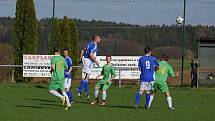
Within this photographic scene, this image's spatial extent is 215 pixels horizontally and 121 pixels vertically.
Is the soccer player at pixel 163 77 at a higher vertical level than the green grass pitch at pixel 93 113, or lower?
higher

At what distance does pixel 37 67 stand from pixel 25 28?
3.50 meters

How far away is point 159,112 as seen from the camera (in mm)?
16438

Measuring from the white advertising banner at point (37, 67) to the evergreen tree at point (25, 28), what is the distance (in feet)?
5.70

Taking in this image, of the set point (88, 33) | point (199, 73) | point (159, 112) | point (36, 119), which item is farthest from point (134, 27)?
point (36, 119)

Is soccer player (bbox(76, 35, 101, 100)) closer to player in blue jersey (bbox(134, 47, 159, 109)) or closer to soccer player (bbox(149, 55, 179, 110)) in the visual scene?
player in blue jersey (bbox(134, 47, 159, 109))

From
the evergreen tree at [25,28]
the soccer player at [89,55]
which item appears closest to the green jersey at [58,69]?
the soccer player at [89,55]

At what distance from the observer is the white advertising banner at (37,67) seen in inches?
1282

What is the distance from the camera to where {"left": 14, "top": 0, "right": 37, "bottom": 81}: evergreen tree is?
34594mm

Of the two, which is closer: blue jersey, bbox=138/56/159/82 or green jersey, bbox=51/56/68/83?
green jersey, bbox=51/56/68/83

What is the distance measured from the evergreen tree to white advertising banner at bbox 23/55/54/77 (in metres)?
1.74

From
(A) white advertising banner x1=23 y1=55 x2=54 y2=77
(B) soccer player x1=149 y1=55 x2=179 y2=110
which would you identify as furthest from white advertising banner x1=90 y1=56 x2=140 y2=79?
(B) soccer player x1=149 y1=55 x2=179 y2=110

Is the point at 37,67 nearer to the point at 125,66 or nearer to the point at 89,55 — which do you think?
the point at 125,66

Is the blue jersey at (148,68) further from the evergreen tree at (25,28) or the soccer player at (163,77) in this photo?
the evergreen tree at (25,28)

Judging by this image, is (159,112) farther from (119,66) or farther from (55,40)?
(55,40)
